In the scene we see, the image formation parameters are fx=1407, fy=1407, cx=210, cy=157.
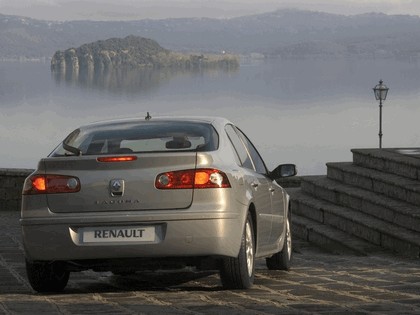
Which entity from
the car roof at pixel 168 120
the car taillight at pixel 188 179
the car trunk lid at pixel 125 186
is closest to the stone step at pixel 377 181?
the car roof at pixel 168 120

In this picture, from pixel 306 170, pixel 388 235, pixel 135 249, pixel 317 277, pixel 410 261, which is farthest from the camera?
pixel 306 170

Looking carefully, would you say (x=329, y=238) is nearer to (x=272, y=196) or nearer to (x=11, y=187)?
(x=272, y=196)

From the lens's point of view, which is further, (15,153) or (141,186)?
(15,153)

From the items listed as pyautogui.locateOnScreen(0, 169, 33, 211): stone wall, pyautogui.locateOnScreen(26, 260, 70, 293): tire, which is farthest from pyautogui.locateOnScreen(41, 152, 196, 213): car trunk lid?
pyautogui.locateOnScreen(0, 169, 33, 211): stone wall

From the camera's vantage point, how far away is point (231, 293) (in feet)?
34.2

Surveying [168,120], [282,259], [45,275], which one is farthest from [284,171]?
[45,275]

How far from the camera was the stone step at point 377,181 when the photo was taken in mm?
17595

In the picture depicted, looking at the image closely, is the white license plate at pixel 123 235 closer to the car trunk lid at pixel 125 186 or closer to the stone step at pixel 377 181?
the car trunk lid at pixel 125 186

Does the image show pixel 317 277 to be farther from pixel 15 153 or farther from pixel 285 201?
pixel 15 153

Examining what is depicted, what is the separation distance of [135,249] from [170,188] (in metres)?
0.51

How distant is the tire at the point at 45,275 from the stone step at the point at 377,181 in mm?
7243

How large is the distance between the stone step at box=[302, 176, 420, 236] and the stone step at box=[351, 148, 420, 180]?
1.35 ft

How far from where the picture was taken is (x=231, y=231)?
1024cm

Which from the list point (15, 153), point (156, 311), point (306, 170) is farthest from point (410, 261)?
point (15, 153)
